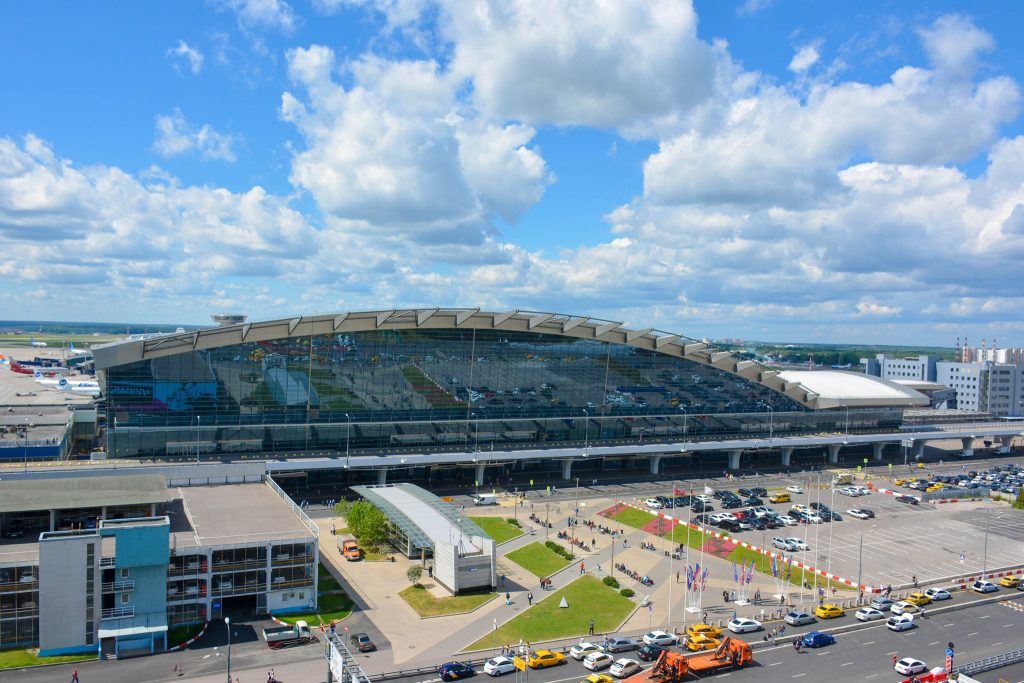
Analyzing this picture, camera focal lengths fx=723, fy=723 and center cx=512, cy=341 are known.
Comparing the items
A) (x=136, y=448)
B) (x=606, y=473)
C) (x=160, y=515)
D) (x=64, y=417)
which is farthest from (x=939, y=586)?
(x=64, y=417)

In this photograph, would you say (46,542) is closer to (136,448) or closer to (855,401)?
(136,448)

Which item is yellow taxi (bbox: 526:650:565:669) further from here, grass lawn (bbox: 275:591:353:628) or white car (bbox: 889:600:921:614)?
white car (bbox: 889:600:921:614)

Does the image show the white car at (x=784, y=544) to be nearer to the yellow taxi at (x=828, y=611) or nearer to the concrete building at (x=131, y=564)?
the yellow taxi at (x=828, y=611)

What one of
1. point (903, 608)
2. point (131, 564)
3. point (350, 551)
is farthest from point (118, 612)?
point (903, 608)

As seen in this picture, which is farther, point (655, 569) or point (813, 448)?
point (813, 448)

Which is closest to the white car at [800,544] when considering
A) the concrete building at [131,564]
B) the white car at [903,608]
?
the white car at [903,608]

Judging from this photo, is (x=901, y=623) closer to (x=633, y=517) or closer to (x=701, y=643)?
(x=701, y=643)

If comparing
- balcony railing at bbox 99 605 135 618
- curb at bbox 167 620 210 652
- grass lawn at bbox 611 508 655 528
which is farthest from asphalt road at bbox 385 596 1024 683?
grass lawn at bbox 611 508 655 528

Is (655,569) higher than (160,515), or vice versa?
(160,515)
